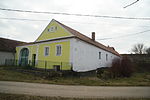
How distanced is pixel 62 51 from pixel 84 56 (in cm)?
320

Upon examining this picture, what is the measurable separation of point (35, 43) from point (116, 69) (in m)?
13.3

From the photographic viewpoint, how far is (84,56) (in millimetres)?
15875

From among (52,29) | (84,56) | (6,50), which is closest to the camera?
(84,56)

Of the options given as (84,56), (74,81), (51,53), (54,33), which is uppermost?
(54,33)

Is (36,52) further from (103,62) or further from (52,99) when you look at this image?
(52,99)

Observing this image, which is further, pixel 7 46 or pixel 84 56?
pixel 7 46

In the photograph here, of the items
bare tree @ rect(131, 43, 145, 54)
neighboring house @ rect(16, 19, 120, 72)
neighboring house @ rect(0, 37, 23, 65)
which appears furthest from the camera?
bare tree @ rect(131, 43, 145, 54)

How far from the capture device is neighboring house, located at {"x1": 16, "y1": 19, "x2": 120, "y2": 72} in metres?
14.2

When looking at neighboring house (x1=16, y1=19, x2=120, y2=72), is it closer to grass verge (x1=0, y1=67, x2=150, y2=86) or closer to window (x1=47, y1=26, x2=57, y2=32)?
window (x1=47, y1=26, x2=57, y2=32)

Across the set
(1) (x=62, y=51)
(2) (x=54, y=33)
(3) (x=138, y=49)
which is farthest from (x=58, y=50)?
(3) (x=138, y=49)

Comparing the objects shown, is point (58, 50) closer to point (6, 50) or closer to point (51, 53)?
point (51, 53)

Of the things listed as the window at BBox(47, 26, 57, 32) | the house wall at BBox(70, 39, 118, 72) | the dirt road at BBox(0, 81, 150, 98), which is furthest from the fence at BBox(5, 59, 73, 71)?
the dirt road at BBox(0, 81, 150, 98)

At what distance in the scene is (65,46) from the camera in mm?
14750

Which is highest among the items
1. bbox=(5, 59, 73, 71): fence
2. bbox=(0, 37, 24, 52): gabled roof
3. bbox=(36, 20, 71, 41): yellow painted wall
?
bbox=(36, 20, 71, 41): yellow painted wall
